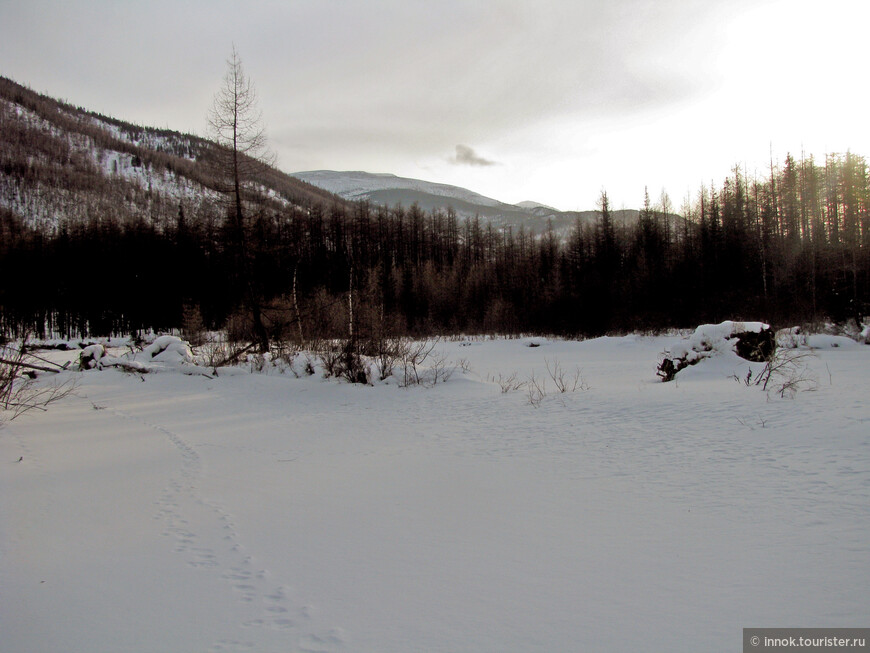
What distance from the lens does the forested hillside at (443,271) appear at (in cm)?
2333

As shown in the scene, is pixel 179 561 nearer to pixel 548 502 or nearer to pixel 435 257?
pixel 548 502

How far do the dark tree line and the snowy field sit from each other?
668 inches

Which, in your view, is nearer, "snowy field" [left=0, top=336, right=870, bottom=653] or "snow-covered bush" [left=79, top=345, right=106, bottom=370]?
"snowy field" [left=0, top=336, right=870, bottom=653]

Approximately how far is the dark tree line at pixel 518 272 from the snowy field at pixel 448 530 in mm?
16961

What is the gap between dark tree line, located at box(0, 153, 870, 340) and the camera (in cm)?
3482

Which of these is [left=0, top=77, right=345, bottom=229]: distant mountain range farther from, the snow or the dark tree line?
the snow

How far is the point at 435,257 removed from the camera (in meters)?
73.4

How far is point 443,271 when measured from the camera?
61.0m

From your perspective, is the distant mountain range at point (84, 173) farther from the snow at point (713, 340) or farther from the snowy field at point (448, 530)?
the snowy field at point (448, 530)

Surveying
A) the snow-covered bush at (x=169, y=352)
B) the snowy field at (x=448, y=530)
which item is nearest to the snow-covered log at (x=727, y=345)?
the snowy field at (x=448, y=530)

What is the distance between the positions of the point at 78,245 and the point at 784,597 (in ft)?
233

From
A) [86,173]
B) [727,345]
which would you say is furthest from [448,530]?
[86,173]

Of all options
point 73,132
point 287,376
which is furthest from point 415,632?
point 73,132

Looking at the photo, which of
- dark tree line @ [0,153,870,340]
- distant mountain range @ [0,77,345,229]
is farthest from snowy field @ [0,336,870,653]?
distant mountain range @ [0,77,345,229]
